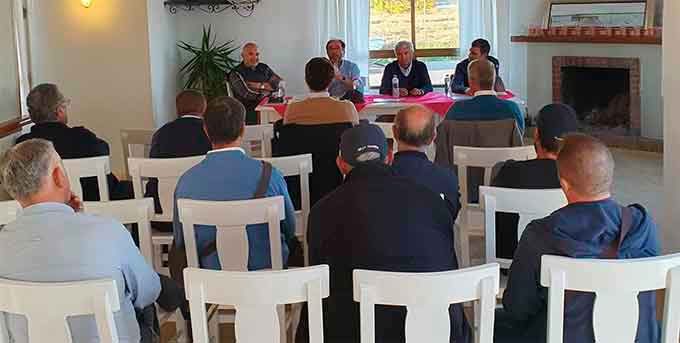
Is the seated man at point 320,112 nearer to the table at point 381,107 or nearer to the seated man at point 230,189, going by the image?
the table at point 381,107

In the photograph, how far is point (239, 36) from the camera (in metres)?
9.59

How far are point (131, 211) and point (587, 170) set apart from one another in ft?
5.21

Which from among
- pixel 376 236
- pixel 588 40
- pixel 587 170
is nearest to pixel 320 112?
pixel 376 236

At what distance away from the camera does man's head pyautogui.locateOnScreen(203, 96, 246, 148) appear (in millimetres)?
3674

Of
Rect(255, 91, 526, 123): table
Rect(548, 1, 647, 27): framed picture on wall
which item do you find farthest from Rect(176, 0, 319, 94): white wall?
Rect(255, 91, 526, 123): table

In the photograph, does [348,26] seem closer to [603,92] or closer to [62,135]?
[603,92]

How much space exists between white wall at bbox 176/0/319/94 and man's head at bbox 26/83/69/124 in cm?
452

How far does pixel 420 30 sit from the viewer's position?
10.1 metres

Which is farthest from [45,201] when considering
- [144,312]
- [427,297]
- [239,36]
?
[239,36]

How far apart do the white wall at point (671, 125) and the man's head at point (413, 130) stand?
168cm

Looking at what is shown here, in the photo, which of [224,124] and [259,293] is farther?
[224,124]

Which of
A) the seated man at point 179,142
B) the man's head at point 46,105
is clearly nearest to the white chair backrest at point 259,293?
the seated man at point 179,142

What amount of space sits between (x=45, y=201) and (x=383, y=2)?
25.3ft

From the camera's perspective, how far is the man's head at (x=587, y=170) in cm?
266
